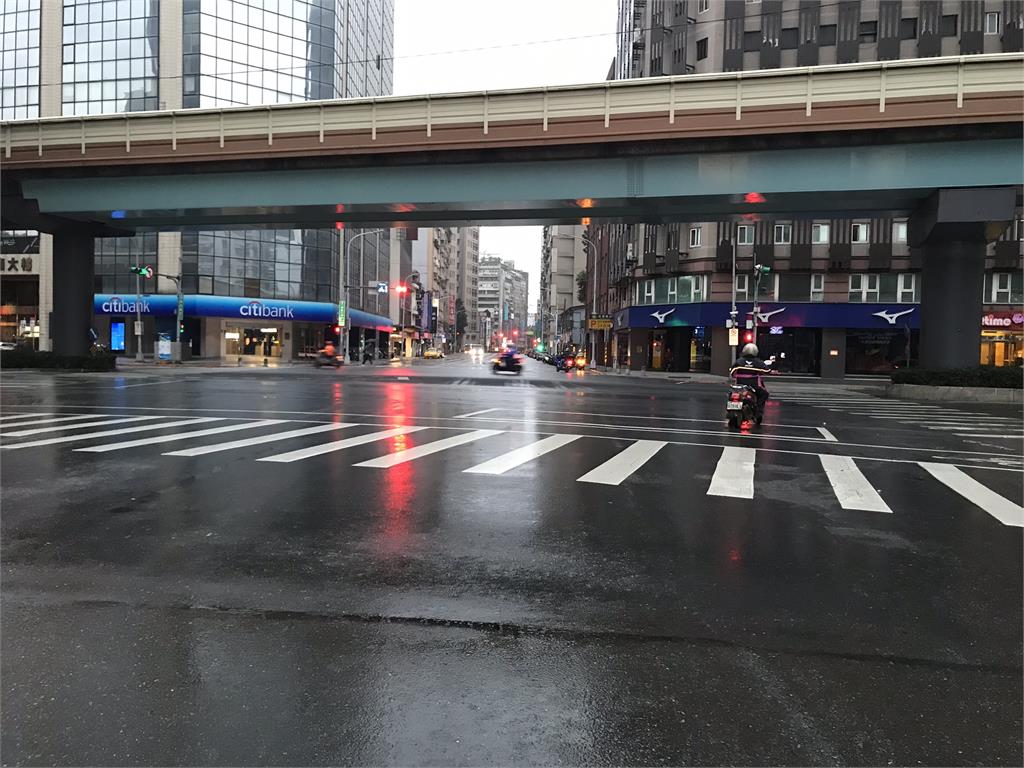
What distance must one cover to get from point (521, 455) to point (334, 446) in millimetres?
3170

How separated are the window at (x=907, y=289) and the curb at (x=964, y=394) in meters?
24.3

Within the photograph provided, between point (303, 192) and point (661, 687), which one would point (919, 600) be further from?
point (303, 192)

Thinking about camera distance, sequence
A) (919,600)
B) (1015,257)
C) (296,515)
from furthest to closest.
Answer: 1. (1015,257)
2. (296,515)
3. (919,600)

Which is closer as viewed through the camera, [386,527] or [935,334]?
[386,527]

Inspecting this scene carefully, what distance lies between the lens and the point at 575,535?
6.02m

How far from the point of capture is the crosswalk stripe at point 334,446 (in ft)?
31.7

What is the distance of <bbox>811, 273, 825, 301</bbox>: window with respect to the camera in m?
47.4

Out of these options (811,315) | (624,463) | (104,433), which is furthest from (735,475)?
(811,315)

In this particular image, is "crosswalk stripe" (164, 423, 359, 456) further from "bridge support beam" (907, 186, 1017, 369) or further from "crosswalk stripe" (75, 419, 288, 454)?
"bridge support beam" (907, 186, 1017, 369)

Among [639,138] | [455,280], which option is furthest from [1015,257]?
[455,280]

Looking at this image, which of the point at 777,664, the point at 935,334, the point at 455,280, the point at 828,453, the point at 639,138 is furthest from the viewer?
the point at 455,280

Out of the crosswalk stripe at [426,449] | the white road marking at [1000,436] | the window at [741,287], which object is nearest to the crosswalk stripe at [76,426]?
the crosswalk stripe at [426,449]

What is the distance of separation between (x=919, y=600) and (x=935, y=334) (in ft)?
81.5

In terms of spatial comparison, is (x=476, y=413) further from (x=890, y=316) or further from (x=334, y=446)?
(x=890, y=316)
